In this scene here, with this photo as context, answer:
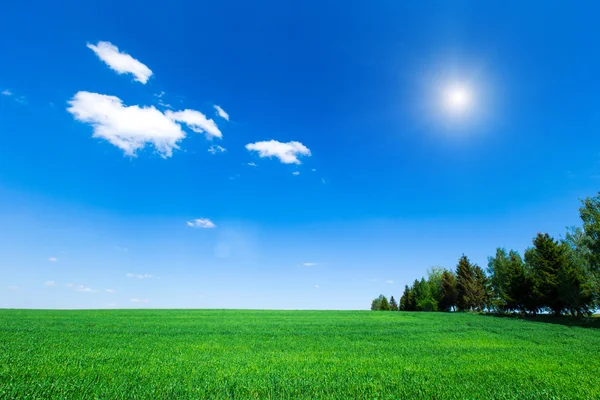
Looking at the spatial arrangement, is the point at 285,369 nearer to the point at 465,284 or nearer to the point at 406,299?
the point at 465,284

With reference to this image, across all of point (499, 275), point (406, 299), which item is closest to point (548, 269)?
point (499, 275)

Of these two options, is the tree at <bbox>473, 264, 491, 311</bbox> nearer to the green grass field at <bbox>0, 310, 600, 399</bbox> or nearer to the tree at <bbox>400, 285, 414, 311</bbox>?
the tree at <bbox>400, 285, 414, 311</bbox>

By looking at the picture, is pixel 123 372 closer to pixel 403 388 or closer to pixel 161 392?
pixel 161 392

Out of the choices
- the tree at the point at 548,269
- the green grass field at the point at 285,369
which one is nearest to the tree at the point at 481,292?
the tree at the point at 548,269

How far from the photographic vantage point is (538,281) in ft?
142

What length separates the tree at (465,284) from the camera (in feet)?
216

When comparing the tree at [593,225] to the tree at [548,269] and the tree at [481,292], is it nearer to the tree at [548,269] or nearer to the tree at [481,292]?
the tree at [548,269]

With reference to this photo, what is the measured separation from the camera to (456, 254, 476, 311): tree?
65875 mm

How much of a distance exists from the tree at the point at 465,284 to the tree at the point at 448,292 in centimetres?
132

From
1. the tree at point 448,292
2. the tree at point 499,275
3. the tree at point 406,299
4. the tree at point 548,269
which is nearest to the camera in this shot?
the tree at point 548,269

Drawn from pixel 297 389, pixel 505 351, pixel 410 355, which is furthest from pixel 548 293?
pixel 297 389

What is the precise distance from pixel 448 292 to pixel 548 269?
32782 mm

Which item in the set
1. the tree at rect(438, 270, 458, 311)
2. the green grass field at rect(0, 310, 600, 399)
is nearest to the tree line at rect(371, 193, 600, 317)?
the tree at rect(438, 270, 458, 311)

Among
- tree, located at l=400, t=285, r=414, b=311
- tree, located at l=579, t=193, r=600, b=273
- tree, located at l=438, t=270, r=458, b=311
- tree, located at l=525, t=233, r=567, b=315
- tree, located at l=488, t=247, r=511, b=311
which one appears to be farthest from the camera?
tree, located at l=400, t=285, r=414, b=311
